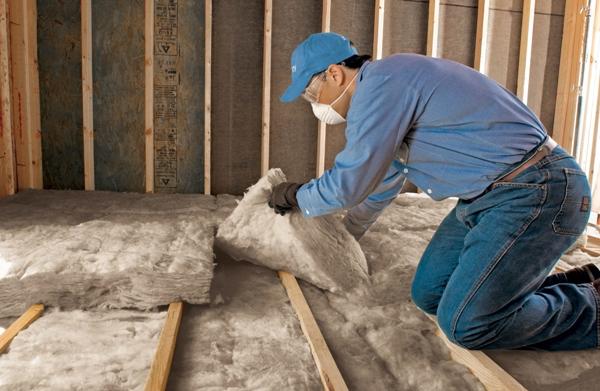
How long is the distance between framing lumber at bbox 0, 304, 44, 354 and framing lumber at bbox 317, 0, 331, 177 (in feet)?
9.33

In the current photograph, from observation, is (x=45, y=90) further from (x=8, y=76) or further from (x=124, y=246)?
(x=124, y=246)

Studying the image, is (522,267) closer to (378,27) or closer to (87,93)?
(378,27)

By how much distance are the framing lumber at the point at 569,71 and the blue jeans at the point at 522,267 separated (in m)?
3.47

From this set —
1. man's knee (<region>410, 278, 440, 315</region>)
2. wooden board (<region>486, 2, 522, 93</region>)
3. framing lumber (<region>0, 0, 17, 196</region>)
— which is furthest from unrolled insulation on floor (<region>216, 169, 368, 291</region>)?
wooden board (<region>486, 2, 522, 93</region>)

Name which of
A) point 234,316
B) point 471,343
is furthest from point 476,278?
point 234,316

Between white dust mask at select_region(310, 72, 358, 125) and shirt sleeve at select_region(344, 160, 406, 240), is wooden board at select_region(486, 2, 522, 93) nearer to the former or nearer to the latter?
shirt sleeve at select_region(344, 160, 406, 240)

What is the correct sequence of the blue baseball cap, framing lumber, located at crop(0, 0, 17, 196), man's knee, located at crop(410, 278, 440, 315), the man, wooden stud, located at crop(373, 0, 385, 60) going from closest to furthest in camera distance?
1. the man
2. the blue baseball cap
3. man's knee, located at crop(410, 278, 440, 315)
4. framing lumber, located at crop(0, 0, 17, 196)
5. wooden stud, located at crop(373, 0, 385, 60)

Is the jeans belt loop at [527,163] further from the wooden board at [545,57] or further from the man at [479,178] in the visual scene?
the wooden board at [545,57]

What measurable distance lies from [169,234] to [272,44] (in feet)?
7.97

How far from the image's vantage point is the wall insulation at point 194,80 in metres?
4.08

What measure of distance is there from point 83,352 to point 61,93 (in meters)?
3.00

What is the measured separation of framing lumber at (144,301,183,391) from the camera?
4.78ft

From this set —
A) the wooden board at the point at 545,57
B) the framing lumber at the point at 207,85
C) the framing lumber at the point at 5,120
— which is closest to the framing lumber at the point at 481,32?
the wooden board at the point at 545,57

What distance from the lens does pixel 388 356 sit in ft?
5.98
